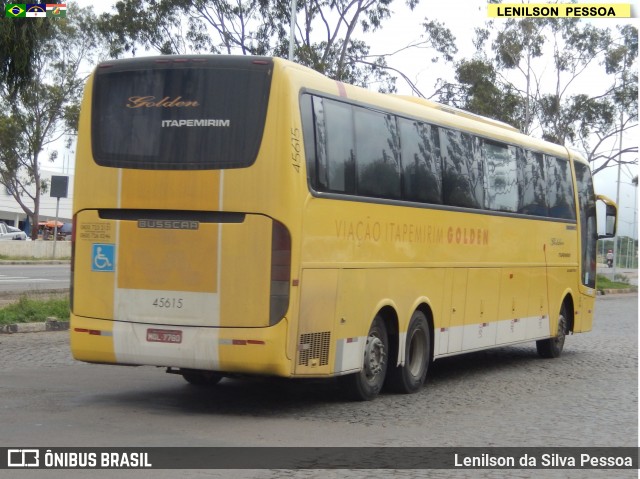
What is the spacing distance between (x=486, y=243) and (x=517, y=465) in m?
6.82

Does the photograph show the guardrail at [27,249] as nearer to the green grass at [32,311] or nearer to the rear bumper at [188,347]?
the green grass at [32,311]

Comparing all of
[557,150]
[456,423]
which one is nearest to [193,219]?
[456,423]

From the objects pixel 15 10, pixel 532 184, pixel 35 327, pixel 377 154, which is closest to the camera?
pixel 377 154

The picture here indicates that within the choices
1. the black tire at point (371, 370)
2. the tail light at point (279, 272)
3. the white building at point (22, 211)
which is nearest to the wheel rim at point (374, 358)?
the black tire at point (371, 370)

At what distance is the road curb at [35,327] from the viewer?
59.0 feet

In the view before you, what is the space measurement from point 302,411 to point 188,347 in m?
1.45

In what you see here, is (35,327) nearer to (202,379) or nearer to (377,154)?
(202,379)

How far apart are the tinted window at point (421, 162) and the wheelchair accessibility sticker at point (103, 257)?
3509mm

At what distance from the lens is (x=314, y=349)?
10.7m

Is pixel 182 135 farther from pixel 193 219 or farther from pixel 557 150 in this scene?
pixel 557 150

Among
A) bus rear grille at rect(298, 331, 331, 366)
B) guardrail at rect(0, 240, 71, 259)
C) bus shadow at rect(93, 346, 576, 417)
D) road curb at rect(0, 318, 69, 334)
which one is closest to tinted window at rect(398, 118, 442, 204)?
bus shadow at rect(93, 346, 576, 417)

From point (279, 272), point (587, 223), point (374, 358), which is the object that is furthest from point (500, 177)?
point (279, 272)

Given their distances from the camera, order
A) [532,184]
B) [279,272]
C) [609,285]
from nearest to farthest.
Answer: [279,272] → [532,184] → [609,285]

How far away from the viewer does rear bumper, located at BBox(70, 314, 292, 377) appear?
10156 millimetres
